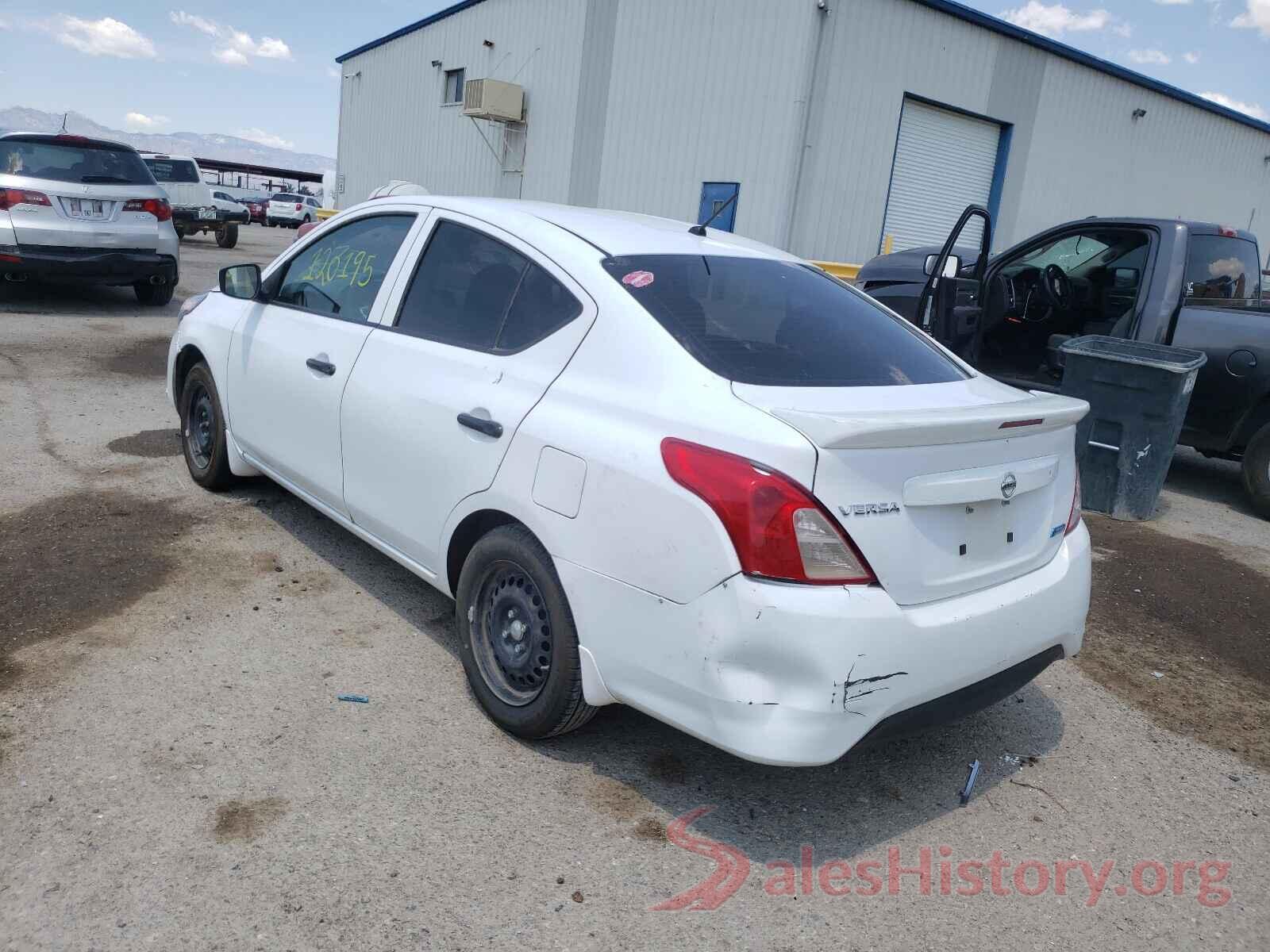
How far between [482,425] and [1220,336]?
5877mm

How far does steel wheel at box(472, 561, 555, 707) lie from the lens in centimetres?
295

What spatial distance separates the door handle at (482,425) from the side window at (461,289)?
0.27 m

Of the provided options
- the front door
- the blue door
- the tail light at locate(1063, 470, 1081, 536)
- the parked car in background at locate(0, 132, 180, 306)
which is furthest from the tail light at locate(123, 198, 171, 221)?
the tail light at locate(1063, 470, 1081, 536)

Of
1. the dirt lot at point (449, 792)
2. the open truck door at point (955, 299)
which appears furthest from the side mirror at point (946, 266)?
the dirt lot at point (449, 792)

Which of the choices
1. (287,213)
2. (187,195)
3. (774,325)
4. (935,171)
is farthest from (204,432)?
(287,213)

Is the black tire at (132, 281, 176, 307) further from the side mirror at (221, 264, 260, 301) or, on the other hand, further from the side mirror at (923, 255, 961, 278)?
the side mirror at (923, 255, 961, 278)

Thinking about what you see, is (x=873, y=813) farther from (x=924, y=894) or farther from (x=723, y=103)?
(x=723, y=103)

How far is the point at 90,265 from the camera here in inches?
398

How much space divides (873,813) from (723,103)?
13.7 metres

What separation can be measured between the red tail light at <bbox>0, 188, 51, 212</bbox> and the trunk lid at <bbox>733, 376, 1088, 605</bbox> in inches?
382

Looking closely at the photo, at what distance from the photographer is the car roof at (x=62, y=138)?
32.3 feet

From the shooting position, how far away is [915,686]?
2.51 m

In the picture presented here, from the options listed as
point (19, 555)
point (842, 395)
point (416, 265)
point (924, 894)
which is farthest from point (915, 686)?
point (19, 555)

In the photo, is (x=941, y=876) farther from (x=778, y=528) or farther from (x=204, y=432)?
(x=204, y=432)
